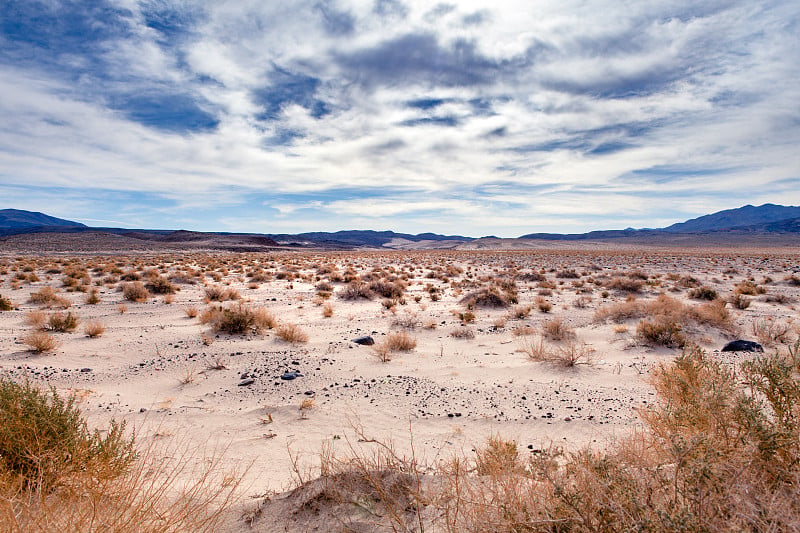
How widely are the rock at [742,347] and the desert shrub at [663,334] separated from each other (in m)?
0.78

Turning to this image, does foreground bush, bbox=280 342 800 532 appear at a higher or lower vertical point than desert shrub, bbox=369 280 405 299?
higher

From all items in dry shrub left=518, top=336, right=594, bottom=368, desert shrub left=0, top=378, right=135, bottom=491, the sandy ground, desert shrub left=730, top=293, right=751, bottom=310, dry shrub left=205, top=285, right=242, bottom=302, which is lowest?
the sandy ground

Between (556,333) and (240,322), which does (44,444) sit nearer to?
(240,322)

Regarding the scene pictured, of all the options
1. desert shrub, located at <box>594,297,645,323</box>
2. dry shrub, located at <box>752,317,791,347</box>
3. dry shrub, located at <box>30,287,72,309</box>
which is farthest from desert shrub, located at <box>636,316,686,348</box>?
dry shrub, located at <box>30,287,72,309</box>

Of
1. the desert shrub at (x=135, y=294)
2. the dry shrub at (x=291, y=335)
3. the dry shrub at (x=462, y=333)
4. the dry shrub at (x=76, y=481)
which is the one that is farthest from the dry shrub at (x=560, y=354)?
the desert shrub at (x=135, y=294)

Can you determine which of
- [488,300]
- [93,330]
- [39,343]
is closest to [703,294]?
[488,300]

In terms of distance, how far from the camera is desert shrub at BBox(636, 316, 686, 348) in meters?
8.72

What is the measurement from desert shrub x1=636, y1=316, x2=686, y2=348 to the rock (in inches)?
30.7

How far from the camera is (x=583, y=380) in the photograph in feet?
23.5

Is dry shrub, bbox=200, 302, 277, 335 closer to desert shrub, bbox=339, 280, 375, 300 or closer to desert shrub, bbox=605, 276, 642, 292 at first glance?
desert shrub, bbox=339, 280, 375, 300

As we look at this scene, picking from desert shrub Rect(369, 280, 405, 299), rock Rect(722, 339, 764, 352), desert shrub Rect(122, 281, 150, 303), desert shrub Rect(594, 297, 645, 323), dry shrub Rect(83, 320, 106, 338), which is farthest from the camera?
desert shrub Rect(369, 280, 405, 299)

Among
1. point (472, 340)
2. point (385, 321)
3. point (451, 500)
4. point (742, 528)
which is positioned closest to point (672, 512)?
point (742, 528)

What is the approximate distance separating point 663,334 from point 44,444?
10455 mm

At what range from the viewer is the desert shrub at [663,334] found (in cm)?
872
